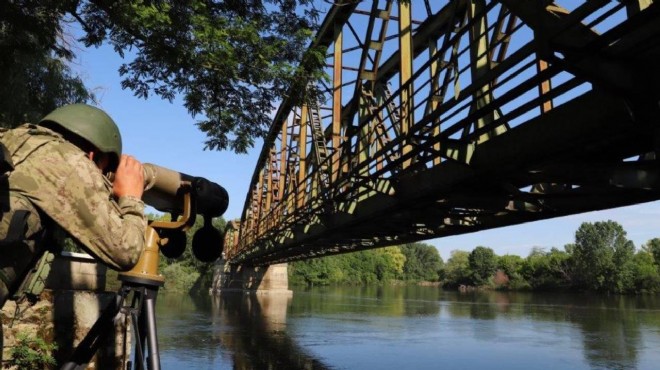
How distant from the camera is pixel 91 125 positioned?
2.03 metres

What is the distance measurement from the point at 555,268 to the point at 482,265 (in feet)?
47.8

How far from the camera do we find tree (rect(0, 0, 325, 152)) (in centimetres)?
616

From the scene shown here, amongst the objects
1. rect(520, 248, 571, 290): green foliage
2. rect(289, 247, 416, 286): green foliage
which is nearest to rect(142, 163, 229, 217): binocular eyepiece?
rect(520, 248, 571, 290): green foliage

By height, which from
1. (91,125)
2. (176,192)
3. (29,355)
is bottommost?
(29,355)

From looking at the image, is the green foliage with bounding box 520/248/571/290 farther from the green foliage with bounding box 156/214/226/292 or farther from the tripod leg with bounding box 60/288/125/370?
the tripod leg with bounding box 60/288/125/370

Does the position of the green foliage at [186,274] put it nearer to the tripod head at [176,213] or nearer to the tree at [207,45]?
the tree at [207,45]

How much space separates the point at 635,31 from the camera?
14.6 ft

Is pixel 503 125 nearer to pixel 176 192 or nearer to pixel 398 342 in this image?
pixel 176 192

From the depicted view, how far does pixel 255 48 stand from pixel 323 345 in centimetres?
1359

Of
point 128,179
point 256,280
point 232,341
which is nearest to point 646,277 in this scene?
point 256,280

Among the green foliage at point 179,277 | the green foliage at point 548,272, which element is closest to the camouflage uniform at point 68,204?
the green foliage at point 179,277

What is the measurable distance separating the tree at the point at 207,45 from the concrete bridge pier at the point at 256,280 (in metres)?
47.2

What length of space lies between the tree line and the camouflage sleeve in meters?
79.8

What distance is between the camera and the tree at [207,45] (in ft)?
20.2
